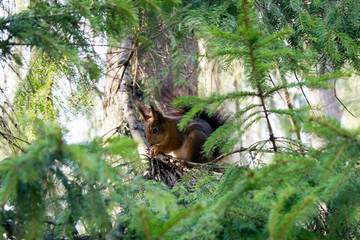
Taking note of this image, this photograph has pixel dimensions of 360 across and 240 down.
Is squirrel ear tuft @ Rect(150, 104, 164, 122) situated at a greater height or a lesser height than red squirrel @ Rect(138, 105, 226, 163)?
greater

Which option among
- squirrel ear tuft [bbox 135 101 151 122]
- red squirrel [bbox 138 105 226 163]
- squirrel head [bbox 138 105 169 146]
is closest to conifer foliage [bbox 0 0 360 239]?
squirrel ear tuft [bbox 135 101 151 122]

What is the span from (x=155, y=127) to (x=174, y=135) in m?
0.21

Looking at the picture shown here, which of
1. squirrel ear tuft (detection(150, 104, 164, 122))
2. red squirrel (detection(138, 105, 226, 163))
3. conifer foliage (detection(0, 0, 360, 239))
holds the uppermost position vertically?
squirrel ear tuft (detection(150, 104, 164, 122))

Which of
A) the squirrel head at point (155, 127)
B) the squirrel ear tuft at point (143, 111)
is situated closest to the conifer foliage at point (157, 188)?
the squirrel ear tuft at point (143, 111)

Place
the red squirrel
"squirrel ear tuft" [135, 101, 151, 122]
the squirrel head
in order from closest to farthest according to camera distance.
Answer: "squirrel ear tuft" [135, 101, 151, 122], the red squirrel, the squirrel head

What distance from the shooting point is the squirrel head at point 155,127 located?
3514 mm

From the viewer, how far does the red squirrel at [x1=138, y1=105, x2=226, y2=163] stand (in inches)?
134

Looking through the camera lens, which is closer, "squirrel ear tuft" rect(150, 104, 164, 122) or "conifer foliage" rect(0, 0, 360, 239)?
"conifer foliage" rect(0, 0, 360, 239)

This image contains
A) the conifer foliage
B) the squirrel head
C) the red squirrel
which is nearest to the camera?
the conifer foliage

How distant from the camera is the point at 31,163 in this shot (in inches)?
35.1

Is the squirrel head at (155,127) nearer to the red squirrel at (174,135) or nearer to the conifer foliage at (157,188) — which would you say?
the red squirrel at (174,135)

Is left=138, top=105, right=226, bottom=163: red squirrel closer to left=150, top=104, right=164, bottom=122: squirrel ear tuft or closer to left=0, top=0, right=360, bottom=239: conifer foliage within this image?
left=150, top=104, right=164, bottom=122: squirrel ear tuft

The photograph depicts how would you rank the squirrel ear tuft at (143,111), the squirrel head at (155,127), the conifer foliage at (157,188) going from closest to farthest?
the conifer foliage at (157,188), the squirrel ear tuft at (143,111), the squirrel head at (155,127)

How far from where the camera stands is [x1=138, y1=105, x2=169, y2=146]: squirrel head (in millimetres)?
3514
